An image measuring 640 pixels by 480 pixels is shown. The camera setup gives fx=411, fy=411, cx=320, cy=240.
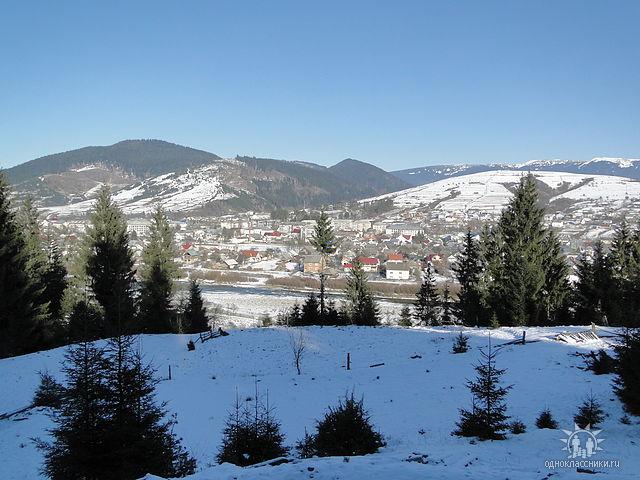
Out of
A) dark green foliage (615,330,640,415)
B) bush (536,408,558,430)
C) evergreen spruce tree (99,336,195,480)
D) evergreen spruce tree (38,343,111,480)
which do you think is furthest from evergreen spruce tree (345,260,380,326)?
evergreen spruce tree (38,343,111,480)

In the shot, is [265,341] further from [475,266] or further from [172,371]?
[475,266]

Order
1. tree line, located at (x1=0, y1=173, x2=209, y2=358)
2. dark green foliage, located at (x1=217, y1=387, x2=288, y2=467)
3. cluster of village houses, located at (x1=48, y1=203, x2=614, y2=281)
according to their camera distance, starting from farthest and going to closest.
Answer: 1. cluster of village houses, located at (x1=48, y1=203, x2=614, y2=281)
2. tree line, located at (x1=0, y1=173, x2=209, y2=358)
3. dark green foliage, located at (x1=217, y1=387, x2=288, y2=467)

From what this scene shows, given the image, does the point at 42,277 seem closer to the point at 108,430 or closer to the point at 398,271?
the point at 108,430

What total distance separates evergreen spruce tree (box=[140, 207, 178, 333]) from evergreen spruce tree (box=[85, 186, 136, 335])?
246 centimetres

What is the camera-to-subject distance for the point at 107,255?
30.8m

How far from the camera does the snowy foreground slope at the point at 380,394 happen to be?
7.61 metres

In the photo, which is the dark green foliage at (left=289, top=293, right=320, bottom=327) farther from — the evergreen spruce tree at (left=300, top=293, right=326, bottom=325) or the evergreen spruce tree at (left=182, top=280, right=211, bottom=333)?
the evergreen spruce tree at (left=182, top=280, right=211, bottom=333)

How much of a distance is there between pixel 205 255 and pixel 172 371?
83575 millimetres

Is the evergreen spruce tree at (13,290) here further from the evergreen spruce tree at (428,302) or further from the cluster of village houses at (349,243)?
the cluster of village houses at (349,243)

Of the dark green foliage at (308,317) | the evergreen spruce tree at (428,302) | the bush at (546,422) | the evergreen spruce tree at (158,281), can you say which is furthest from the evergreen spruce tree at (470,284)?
the evergreen spruce tree at (158,281)

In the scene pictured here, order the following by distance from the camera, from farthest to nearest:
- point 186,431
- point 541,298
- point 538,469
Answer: point 541,298, point 186,431, point 538,469

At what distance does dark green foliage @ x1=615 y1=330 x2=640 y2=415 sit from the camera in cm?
1000

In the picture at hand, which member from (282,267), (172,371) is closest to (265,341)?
(172,371)

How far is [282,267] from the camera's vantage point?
94.3 m
